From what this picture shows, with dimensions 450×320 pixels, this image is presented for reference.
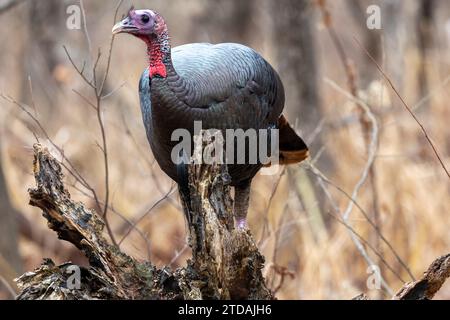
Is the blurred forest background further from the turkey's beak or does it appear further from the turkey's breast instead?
the turkey's beak

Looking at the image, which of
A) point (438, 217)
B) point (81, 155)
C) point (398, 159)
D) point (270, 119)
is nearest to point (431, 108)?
point (398, 159)

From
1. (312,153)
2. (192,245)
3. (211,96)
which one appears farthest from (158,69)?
(312,153)

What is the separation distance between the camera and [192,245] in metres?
3.08

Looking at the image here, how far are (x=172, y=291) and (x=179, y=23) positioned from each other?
1106 cm

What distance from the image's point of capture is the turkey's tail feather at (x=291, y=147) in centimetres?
469

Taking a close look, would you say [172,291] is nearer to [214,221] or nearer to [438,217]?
[214,221]

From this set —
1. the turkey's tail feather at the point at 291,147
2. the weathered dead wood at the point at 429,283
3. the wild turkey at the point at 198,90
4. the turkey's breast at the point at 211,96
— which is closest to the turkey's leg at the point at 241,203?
the wild turkey at the point at 198,90

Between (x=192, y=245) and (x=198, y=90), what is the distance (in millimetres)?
861

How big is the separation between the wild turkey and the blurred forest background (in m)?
0.81

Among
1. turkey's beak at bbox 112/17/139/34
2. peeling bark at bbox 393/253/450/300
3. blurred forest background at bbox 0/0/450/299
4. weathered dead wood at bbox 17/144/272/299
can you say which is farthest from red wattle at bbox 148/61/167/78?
peeling bark at bbox 393/253/450/300

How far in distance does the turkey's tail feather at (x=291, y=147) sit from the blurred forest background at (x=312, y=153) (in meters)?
0.21

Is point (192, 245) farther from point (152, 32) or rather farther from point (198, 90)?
point (152, 32)

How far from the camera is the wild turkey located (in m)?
3.54

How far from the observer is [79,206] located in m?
3.06
